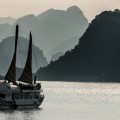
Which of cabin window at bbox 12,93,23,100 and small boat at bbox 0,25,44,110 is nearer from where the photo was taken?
small boat at bbox 0,25,44,110

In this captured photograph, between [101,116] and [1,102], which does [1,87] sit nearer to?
[1,102]

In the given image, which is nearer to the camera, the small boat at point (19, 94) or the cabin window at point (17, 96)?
the small boat at point (19, 94)

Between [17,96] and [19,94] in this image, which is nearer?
[17,96]

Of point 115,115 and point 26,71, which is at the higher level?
point 26,71

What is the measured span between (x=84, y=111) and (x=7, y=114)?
2232 cm

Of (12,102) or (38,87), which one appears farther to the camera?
(38,87)

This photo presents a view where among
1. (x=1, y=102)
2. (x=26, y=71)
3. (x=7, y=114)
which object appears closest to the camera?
(x=7, y=114)

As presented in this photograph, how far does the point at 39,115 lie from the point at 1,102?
32.7ft

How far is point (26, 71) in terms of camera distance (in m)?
119

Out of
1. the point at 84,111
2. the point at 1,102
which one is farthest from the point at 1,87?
the point at 84,111

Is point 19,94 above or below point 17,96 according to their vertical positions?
above

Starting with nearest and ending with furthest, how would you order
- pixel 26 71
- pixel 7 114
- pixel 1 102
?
pixel 7 114, pixel 1 102, pixel 26 71

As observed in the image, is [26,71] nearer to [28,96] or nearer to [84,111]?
[28,96]

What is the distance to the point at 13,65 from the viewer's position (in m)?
117
